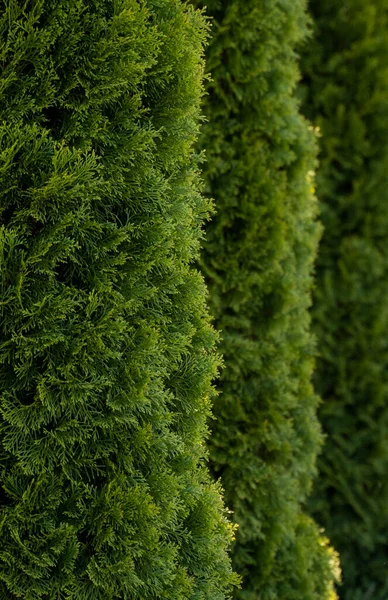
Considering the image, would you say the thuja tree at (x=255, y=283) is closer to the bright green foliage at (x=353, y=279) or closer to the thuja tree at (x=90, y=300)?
the thuja tree at (x=90, y=300)

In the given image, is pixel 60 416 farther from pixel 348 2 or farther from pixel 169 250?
pixel 348 2

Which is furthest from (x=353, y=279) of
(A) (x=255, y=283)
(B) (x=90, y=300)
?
(B) (x=90, y=300)

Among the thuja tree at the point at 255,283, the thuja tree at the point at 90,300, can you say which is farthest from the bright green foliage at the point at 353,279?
the thuja tree at the point at 90,300

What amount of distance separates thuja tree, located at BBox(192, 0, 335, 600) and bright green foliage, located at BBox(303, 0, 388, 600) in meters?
2.13

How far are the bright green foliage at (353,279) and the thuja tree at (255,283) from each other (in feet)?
6.98

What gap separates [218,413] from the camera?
3.88 meters

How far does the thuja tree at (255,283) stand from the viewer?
3865mm

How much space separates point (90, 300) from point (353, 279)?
4044 millimetres

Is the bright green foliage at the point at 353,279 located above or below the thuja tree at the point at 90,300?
below

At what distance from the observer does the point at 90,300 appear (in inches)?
99.5

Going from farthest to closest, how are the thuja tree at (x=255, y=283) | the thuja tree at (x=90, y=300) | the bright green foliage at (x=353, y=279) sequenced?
the bright green foliage at (x=353, y=279) → the thuja tree at (x=255, y=283) → the thuja tree at (x=90, y=300)

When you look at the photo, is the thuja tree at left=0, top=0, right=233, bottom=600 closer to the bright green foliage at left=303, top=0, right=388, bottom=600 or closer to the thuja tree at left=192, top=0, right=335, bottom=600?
the thuja tree at left=192, top=0, right=335, bottom=600

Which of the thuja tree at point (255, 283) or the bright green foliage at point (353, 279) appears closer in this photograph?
the thuja tree at point (255, 283)

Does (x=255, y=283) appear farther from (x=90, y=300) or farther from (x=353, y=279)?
(x=353, y=279)
